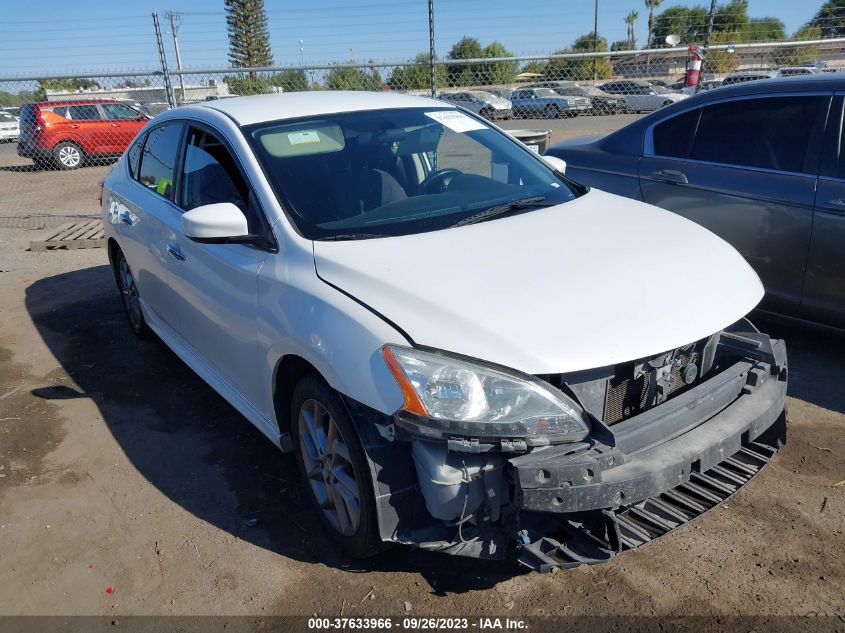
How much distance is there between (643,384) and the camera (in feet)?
8.31

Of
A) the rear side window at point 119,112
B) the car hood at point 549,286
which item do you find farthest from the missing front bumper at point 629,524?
the rear side window at point 119,112

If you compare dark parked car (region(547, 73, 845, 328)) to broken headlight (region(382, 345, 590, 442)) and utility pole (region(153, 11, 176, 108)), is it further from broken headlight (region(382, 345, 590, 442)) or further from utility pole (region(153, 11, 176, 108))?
utility pole (region(153, 11, 176, 108))

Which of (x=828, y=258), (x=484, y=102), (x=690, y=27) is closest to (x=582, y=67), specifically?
(x=484, y=102)

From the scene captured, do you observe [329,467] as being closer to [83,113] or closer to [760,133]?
[760,133]

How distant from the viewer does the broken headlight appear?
7.30 ft

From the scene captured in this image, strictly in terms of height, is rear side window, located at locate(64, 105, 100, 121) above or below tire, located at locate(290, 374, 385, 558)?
above

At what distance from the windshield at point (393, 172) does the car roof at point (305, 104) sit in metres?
0.07

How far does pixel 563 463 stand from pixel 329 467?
1.03 m

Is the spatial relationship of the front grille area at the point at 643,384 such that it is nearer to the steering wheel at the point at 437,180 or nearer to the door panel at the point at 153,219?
the steering wheel at the point at 437,180

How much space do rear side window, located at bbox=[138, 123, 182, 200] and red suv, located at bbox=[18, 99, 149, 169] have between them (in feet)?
46.0

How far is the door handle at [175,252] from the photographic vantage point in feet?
12.2

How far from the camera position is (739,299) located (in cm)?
277

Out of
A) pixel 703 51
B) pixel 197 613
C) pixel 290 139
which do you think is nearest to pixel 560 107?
pixel 703 51

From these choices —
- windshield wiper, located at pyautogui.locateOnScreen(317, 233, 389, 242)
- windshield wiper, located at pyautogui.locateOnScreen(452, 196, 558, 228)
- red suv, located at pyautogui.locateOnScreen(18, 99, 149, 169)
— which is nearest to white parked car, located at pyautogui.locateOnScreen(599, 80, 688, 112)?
red suv, located at pyautogui.locateOnScreen(18, 99, 149, 169)
